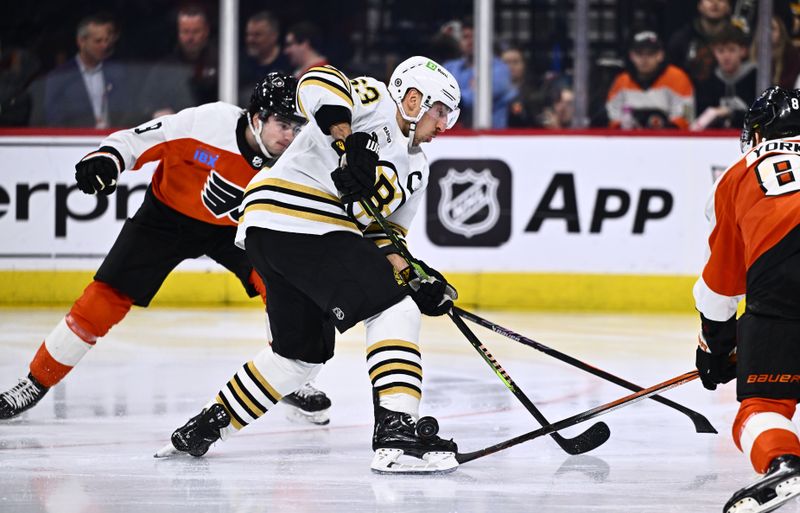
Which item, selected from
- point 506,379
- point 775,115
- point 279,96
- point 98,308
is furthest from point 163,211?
point 775,115

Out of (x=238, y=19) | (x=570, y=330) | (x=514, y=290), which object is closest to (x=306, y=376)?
(x=570, y=330)

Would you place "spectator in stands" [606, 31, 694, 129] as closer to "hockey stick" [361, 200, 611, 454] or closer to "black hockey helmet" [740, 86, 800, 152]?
"hockey stick" [361, 200, 611, 454]

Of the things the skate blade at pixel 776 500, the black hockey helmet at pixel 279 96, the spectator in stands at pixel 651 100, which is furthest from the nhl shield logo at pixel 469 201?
the skate blade at pixel 776 500

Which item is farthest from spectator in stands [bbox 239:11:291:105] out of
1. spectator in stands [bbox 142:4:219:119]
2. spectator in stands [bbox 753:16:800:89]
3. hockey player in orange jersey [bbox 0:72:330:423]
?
hockey player in orange jersey [bbox 0:72:330:423]

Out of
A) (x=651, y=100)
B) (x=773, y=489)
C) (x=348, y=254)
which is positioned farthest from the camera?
(x=651, y=100)

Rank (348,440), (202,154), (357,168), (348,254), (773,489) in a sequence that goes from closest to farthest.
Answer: (773,489) < (357,168) < (348,254) < (348,440) < (202,154)

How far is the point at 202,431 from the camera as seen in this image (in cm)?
337

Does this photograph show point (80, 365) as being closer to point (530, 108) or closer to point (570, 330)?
point (570, 330)

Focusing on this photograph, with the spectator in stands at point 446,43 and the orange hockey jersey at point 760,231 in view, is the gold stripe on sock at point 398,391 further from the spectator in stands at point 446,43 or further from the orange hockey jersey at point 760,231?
the spectator in stands at point 446,43

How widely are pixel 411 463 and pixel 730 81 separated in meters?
4.29

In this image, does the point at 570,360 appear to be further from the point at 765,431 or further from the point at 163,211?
the point at 163,211

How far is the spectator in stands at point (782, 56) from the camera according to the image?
22.6 ft

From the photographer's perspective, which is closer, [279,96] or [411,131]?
[411,131]

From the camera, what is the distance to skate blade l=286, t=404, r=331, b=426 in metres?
3.96
